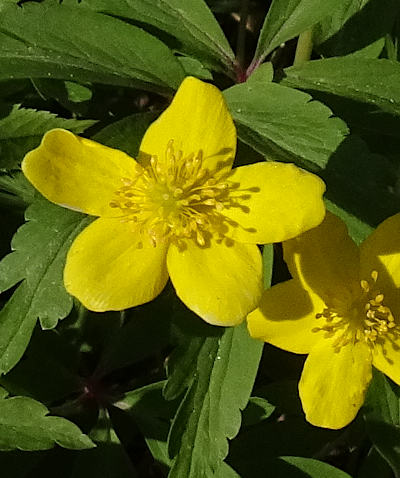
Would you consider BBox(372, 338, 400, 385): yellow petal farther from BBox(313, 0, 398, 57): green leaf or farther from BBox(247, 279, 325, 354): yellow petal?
BBox(313, 0, 398, 57): green leaf

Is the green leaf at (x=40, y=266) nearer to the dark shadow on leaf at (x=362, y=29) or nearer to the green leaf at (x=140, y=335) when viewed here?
the green leaf at (x=140, y=335)

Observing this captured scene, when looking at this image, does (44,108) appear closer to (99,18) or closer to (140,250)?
(99,18)

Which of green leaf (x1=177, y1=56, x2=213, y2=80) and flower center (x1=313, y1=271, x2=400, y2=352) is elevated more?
green leaf (x1=177, y1=56, x2=213, y2=80)

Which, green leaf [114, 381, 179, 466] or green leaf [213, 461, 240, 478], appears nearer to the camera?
green leaf [213, 461, 240, 478]

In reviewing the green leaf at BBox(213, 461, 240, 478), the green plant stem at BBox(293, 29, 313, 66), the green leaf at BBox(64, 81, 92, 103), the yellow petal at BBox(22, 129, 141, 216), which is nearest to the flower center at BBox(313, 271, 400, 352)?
the green leaf at BBox(213, 461, 240, 478)

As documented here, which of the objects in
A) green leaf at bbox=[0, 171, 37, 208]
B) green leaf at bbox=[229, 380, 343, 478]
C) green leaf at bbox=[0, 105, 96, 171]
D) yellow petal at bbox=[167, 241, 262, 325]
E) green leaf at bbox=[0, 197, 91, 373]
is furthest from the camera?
green leaf at bbox=[229, 380, 343, 478]

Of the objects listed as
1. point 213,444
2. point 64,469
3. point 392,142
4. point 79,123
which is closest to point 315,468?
point 213,444

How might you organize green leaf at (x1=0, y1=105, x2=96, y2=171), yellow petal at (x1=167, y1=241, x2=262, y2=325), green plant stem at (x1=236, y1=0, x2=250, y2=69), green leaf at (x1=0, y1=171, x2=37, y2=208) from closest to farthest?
yellow petal at (x1=167, y1=241, x2=262, y2=325) < green leaf at (x1=0, y1=105, x2=96, y2=171) < green leaf at (x1=0, y1=171, x2=37, y2=208) < green plant stem at (x1=236, y1=0, x2=250, y2=69)
